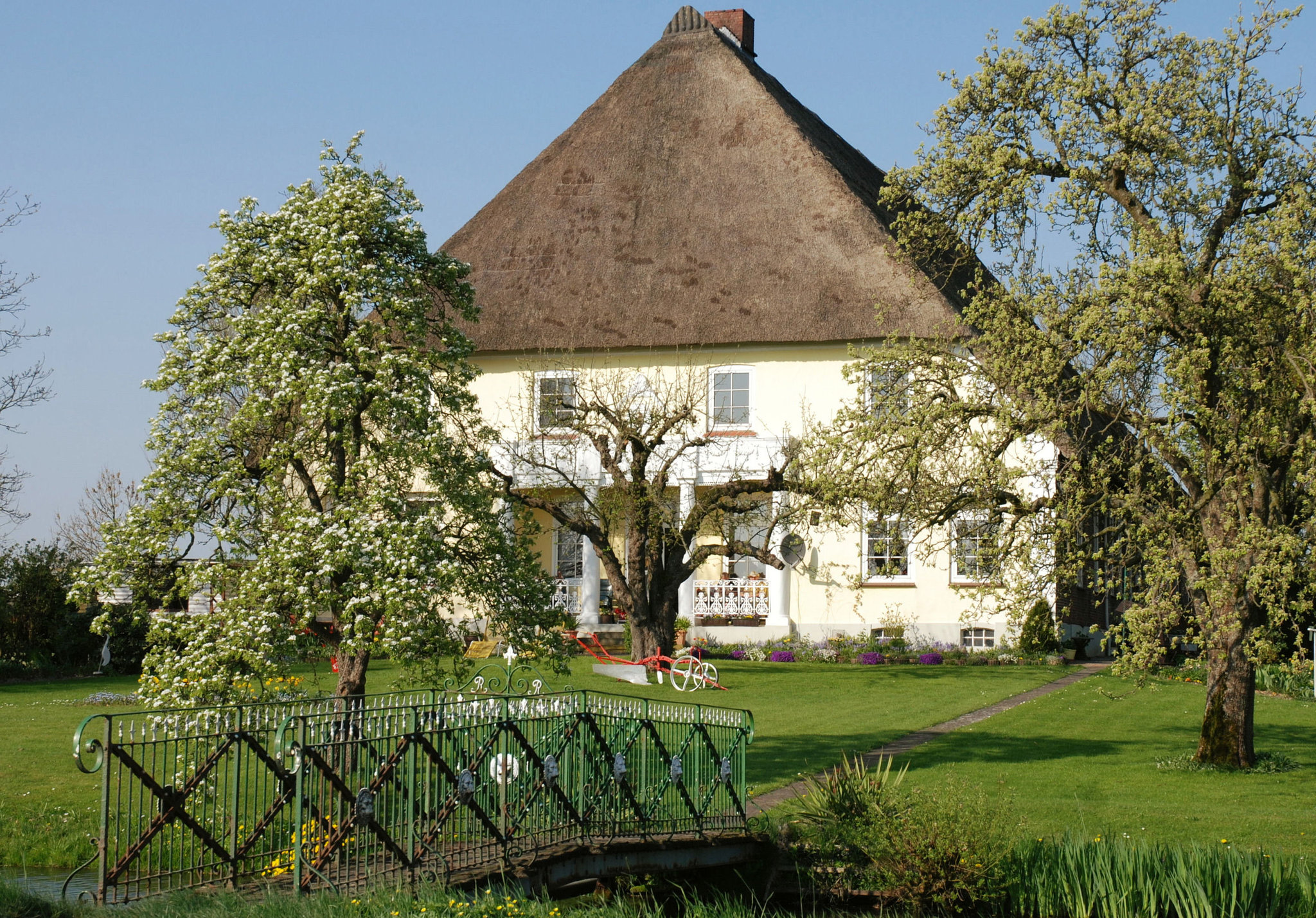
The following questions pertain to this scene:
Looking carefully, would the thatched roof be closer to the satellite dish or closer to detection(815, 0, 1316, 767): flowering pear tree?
the satellite dish

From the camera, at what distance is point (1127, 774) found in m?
16.3

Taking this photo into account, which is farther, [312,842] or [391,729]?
[391,729]

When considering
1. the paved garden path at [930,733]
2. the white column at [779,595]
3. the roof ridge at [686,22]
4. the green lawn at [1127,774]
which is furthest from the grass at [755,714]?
the roof ridge at [686,22]

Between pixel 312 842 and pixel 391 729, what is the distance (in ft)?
3.40

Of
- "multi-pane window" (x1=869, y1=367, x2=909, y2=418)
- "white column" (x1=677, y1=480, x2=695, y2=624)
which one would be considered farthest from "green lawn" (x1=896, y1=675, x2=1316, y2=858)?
"white column" (x1=677, y1=480, x2=695, y2=624)

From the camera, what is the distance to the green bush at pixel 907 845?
36.1ft

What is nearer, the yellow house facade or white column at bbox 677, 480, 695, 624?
white column at bbox 677, 480, 695, 624

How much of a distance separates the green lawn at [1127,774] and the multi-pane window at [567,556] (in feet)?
48.1

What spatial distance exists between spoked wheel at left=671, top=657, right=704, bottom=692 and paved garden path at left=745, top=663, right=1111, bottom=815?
4806mm

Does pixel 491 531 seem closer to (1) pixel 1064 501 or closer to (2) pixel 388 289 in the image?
(2) pixel 388 289

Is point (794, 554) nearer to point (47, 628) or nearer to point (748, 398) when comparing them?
point (748, 398)

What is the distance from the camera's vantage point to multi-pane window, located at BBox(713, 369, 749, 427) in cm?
3203

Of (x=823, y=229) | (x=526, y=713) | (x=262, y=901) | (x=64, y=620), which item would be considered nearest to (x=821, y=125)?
(x=823, y=229)

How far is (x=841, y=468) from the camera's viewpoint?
16.9 metres
